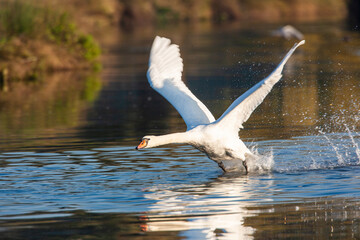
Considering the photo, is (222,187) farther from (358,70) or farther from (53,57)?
(53,57)

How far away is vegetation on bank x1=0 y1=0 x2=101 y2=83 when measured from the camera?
88.8ft

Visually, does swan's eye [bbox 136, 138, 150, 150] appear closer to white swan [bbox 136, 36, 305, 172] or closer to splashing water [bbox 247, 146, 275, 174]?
white swan [bbox 136, 36, 305, 172]

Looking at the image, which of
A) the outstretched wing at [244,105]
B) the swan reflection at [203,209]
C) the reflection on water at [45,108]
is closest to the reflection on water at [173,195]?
the swan reflection at [203,209]

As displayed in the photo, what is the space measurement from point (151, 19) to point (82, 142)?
5444cm

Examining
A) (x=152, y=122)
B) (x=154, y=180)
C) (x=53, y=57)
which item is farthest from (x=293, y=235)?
(x=53, y=57)

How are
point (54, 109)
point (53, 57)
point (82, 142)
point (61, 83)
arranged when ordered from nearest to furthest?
point (82, 142)
point (54, 109)
point (61, 83)
point (53, 57)

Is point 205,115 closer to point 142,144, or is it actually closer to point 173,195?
point 142,144

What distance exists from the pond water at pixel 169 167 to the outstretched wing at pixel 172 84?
772mm

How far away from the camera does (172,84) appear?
12.2 meters

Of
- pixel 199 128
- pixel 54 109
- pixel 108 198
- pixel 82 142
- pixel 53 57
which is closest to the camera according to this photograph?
pixel 108 198

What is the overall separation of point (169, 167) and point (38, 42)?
17.5 metres

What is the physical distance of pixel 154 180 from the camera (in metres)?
10.7

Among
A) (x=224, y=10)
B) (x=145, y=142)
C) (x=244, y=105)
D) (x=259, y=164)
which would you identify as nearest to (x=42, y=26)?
(x=259, y=164)

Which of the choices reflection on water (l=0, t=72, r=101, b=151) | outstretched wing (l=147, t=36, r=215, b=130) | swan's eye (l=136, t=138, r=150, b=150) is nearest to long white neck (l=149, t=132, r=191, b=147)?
swan's eye (l=136, t=138, r=150, b=150)
